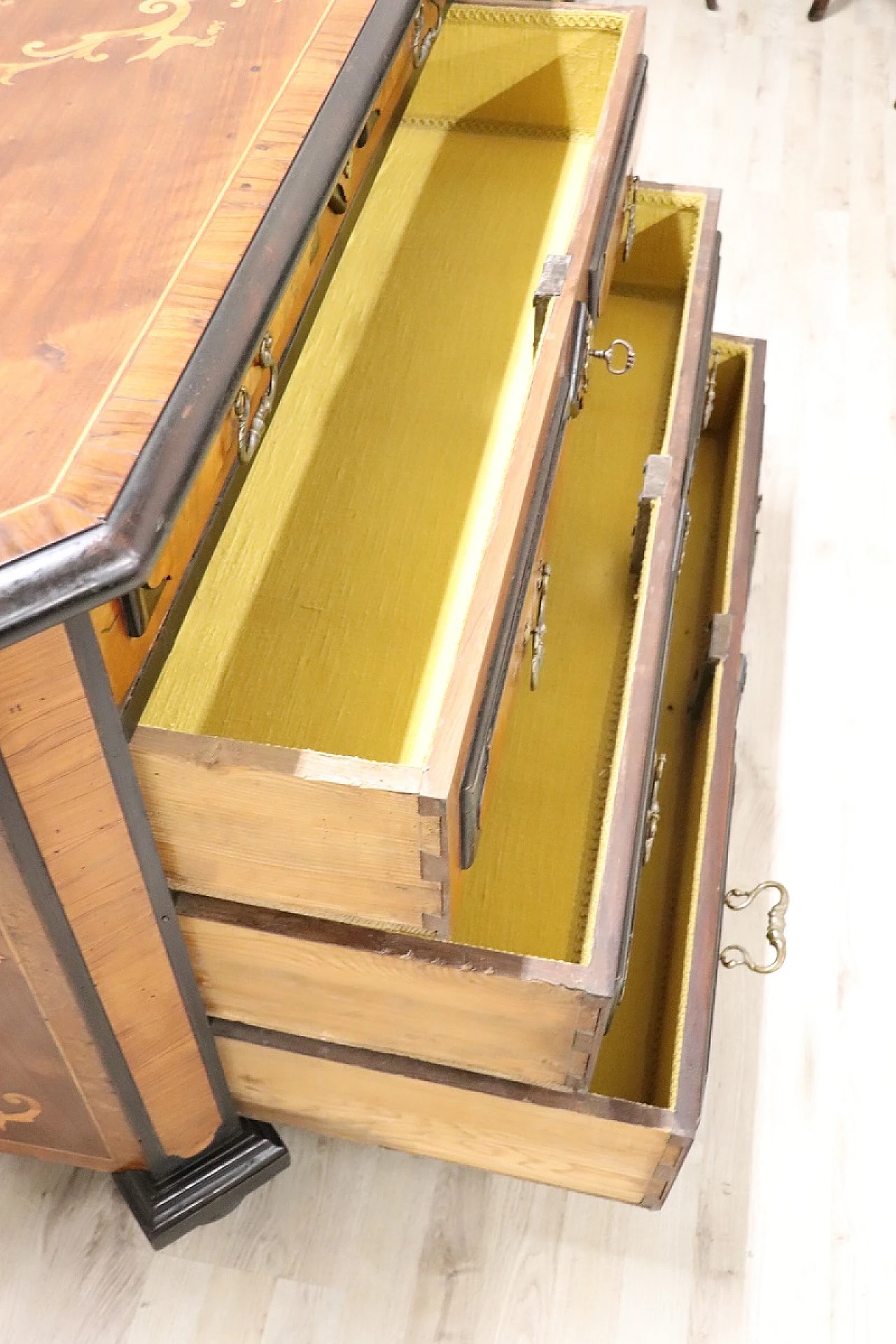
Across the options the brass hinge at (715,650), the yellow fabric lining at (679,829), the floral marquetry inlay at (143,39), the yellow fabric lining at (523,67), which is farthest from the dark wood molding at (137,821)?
the yellow fabric lining at (523,67)

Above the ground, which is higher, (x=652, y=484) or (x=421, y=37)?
(x=421, y=37)

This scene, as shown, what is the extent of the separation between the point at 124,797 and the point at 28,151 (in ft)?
1.41

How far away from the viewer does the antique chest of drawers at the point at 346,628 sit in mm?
685

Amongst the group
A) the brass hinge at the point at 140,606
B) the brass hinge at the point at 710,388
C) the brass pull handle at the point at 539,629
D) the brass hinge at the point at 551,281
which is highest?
the brass hinge at the point at 551,281

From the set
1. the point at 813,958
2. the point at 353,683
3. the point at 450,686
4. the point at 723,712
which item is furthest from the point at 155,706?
the point at 813,958

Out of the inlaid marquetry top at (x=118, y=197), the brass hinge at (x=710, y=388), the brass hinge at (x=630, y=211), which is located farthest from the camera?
the brass hinge at (x=710, y=388)

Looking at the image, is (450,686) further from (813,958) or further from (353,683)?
(813,958)

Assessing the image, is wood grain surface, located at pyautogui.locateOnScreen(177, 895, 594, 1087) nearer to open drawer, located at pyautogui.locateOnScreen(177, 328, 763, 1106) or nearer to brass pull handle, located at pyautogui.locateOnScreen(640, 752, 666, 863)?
open drawer, located at pyautogui.locateOnScreen(177, 328, 763, 1106)

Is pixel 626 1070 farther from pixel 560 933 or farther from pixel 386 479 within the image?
pixel 386 479

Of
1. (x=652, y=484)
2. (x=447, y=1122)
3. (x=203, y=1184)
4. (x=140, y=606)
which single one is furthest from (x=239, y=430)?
(x=203, y=1184)

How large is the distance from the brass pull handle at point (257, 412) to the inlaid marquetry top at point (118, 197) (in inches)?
2.8

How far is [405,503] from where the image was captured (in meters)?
1.01

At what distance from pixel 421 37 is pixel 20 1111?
996 mm

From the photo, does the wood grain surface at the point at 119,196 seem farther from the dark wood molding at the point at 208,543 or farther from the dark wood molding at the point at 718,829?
the dark wood molding at the point at 718,829
